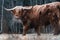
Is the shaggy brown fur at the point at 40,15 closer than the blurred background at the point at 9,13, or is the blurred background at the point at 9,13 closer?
the shaggy brown fur at the point at 40,15

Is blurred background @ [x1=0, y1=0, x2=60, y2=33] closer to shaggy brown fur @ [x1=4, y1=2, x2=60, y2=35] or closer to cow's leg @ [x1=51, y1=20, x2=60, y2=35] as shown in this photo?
cow's leg @ [x1=51, y1=20, x2=60, y2=35]

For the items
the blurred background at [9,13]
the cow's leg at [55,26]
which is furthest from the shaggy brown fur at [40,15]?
the blurred background at [9,13]

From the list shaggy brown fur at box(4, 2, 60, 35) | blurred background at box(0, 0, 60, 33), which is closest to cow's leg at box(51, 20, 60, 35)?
shaggy brown fur at box(4, 2, 60, 35)

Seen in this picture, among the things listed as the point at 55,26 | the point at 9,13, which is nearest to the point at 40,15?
the point at 55,26

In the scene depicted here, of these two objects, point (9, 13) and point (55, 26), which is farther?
point (9, 13)

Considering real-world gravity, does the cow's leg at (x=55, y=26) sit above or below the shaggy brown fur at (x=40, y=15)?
below

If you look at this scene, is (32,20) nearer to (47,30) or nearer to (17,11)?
(17,11)

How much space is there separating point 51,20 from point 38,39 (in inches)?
50.4

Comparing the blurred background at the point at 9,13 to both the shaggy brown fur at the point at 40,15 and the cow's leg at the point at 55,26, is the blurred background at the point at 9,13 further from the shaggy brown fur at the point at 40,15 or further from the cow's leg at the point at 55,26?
the shaggy brown fur at the point at 40,15

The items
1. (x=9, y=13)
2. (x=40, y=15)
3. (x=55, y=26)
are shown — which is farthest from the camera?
(x=9, y=13)

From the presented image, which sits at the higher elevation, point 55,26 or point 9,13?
point 55,26

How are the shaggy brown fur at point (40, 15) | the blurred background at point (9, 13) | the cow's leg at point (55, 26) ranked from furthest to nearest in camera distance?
the blurred background at point (9, 13) → the cow's leg at point (55, 26) → the shaggy brown fur at point (40, 15)

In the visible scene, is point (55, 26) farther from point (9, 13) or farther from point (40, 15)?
point (9, 13)

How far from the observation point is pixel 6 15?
14336 mm
